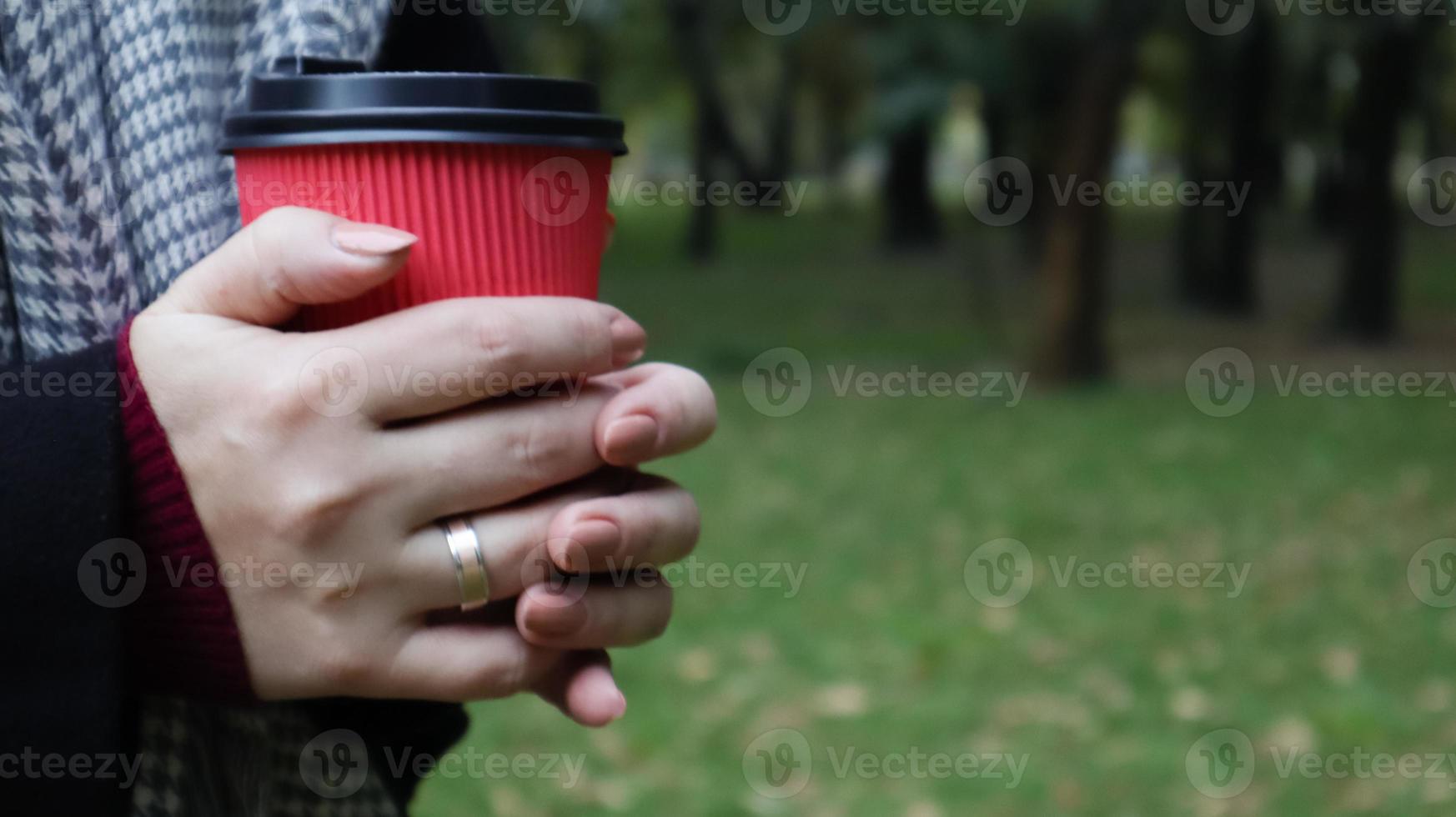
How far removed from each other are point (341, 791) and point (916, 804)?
3118 millimetres

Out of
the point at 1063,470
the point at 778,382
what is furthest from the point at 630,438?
the point at 778,382

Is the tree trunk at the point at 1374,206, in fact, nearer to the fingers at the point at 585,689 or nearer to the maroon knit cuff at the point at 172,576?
the fingers at the point at 585,689

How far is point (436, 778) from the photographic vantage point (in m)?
4.38

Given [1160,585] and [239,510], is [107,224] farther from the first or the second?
[1160,585]

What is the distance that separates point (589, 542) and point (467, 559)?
0.09 meters

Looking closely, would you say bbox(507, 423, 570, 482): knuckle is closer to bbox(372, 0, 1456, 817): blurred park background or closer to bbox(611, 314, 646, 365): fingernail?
bbox(611, 314, 646, 365): fingernail

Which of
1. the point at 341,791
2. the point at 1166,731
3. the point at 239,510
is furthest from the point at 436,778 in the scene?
the point at 239,510

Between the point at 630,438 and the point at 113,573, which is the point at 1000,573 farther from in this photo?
the point at 113,573

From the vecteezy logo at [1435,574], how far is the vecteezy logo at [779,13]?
927 cm

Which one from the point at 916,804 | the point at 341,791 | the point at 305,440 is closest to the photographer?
the point at 305,440

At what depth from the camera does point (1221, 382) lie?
1235 cm

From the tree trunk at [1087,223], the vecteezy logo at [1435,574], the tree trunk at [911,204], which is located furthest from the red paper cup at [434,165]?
the tree trunk at [911,204]

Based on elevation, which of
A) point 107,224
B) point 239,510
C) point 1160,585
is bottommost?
point 1160,585

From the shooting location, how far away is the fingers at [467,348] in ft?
3.39
